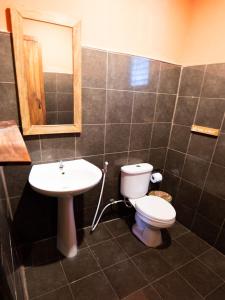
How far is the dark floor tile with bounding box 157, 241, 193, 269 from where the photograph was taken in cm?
155

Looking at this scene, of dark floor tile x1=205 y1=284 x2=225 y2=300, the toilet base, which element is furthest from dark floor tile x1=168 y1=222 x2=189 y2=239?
dark floor tile x1=205 y1=284 x2=225 y2=300

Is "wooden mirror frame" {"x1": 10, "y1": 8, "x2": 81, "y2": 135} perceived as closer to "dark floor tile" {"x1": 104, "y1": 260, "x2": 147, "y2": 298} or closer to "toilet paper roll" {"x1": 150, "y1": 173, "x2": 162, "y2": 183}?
"toilet paper roll" {"x1": 150, "y1": 173, "x2": 162, "y2": 183}

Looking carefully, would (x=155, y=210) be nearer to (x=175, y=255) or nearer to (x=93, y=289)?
(x=175, y=255)

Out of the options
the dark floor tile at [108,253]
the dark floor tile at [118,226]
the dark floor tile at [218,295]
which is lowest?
the dark floor tile at [118,226]

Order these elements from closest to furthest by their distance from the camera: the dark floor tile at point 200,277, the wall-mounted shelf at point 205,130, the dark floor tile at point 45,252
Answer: the dark floor tile at point 200,277, the dark floor tile at point 45,252, the wall-mounted shelf at point 205,130

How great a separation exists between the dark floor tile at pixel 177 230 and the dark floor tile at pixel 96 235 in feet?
2.19

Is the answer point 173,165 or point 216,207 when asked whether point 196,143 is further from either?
point 216,207

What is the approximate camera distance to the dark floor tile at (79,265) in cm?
140

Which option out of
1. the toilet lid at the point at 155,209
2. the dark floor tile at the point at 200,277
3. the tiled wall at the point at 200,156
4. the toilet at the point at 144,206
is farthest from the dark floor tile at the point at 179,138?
the dark floor tile at the point at 200,277

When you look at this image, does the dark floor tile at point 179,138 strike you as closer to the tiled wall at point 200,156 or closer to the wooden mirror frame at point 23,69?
the tiled wall at point 200,156

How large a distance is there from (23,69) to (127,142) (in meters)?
1.07

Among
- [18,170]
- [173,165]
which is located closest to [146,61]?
[173,165]

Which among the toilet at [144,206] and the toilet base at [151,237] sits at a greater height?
the toilet at [144,206]

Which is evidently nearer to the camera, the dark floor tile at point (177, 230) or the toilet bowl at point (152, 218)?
the toilet bowl at point (152, 218)
